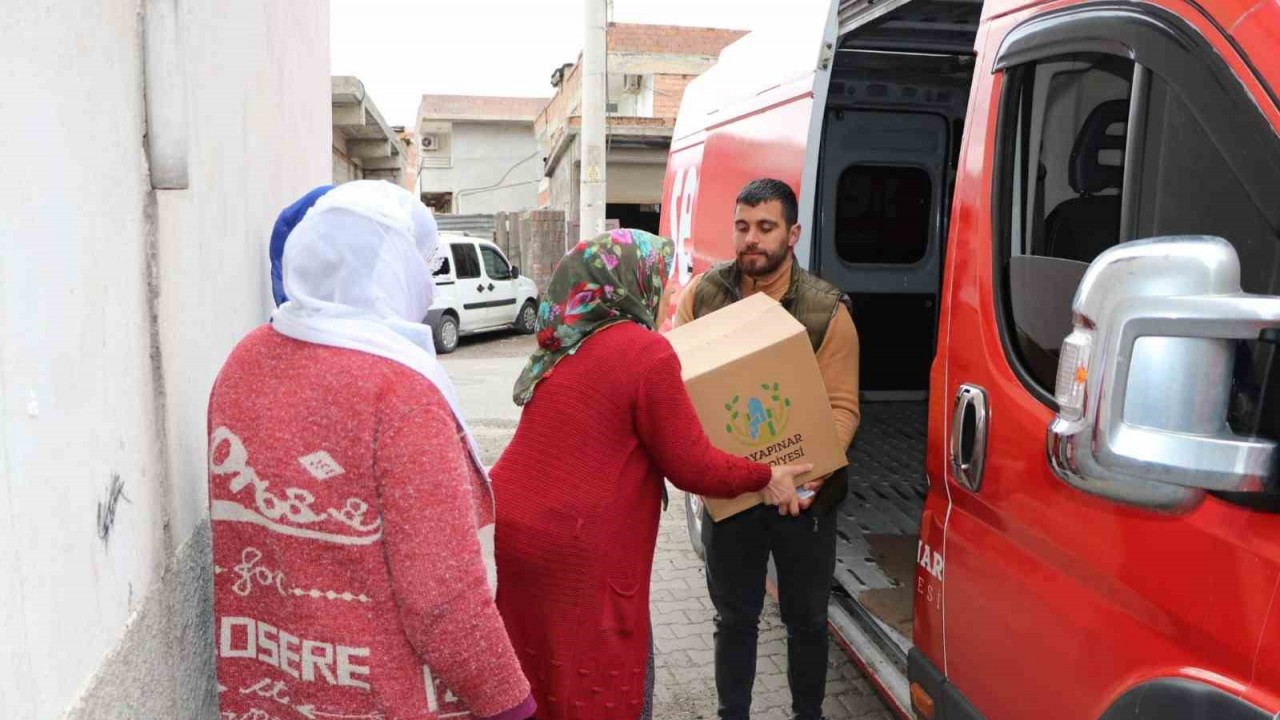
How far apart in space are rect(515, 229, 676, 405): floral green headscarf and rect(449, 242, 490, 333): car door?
12627 mm

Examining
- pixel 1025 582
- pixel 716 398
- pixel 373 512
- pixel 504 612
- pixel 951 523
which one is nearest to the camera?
pixel 373 512

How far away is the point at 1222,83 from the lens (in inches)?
58.6

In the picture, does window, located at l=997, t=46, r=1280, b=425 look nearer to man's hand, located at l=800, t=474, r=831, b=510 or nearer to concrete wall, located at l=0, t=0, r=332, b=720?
man's hand, located at l=800, t=474, r=831, b=510

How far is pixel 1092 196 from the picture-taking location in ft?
6.80

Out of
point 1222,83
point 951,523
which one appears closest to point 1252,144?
point 1222,83

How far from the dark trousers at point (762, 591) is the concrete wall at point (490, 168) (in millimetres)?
35268

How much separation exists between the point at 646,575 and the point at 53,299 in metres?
1.38

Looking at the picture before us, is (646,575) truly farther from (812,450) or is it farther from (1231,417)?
(1231,417)

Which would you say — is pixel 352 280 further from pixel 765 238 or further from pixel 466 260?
pixel 466 260

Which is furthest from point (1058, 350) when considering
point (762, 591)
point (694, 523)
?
point (694, 523)

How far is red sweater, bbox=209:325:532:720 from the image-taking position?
1.47 m

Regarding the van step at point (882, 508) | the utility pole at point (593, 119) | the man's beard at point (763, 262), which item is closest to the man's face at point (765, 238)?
the man's beard at point (763, 262)

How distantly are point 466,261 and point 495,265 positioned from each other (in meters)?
0.79

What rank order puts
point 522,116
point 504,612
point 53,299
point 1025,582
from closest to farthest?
point 53,299, point 1025,582, point 504,612, point 522,116
